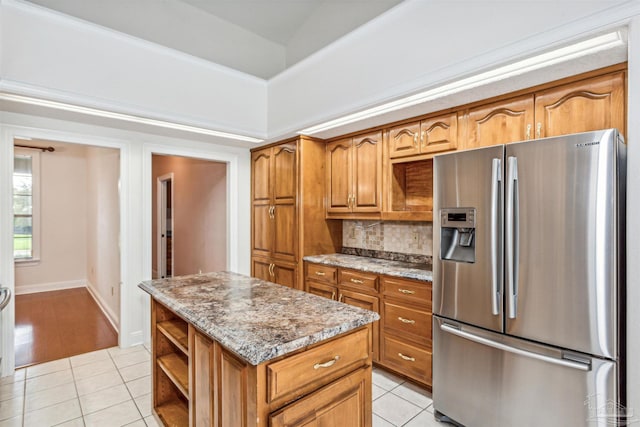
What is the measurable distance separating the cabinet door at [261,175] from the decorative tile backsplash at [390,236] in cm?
107

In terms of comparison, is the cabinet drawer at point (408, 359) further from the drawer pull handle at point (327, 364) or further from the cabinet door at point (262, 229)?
the cabinet door at point (262, 229)

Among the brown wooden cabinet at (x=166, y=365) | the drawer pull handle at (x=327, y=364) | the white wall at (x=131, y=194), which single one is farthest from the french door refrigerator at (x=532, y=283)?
the white wall at (x=131, y=194)

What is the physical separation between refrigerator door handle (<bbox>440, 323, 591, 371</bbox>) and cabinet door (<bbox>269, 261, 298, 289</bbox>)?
1.78m

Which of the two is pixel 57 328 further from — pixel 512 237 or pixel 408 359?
pixel 512 237

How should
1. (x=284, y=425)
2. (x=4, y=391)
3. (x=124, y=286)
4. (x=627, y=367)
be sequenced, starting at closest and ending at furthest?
(x=284, y=425) → (x=627, y=367) → (x=4, y=391) → (x=124, y=286)

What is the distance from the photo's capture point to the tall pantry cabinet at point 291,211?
3.47 meters

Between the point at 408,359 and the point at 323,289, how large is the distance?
104 centimetres

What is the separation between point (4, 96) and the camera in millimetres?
2336

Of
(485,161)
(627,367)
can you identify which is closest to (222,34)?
(485,161)

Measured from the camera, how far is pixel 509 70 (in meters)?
1.89

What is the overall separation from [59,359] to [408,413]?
323 centimetres

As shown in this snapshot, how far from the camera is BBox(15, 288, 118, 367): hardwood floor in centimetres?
321

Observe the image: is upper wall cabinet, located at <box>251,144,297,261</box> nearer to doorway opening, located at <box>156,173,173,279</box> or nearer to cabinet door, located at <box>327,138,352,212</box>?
cabinet door, located at <box>327,138,352,212</box>

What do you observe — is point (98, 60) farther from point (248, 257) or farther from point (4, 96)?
point (248, 257)
